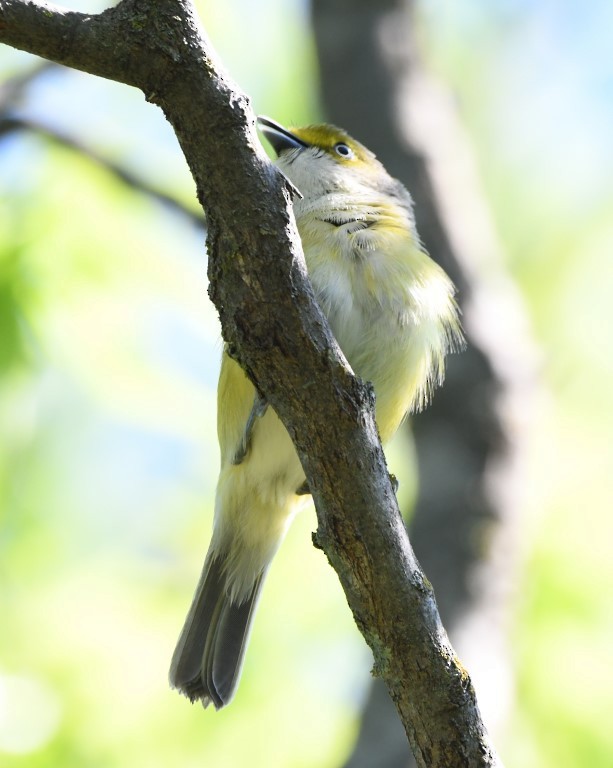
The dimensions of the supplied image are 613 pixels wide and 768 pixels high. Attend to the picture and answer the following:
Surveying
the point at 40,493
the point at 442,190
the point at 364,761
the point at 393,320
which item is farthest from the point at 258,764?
the point at 442,190

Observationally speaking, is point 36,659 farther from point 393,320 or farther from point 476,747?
point 476,747

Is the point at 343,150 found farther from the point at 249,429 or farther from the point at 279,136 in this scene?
the point at 249,429

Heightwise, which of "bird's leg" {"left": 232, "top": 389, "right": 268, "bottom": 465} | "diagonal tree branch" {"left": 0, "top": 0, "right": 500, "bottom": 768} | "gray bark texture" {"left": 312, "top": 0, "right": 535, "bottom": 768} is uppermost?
"gray bark texture" {"left": 312, "top": 0, "right": 535, "bottom": 768}

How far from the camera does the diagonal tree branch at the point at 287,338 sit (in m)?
2.64

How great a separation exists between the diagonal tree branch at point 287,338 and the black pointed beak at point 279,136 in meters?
3.36

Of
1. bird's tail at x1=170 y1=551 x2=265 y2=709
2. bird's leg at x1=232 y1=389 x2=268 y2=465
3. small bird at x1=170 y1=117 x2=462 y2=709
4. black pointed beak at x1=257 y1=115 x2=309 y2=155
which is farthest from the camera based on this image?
black pointed beak at x1=257 y1=115 x2=309 y2=155

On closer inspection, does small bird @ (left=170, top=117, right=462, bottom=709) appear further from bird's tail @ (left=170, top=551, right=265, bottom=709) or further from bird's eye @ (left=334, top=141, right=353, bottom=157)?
bird's eye @ (left=334, top=141, right=353, bottom=157)

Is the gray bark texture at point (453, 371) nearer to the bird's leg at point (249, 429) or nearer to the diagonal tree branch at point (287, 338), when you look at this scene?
the bird's leg at point (249, 429)

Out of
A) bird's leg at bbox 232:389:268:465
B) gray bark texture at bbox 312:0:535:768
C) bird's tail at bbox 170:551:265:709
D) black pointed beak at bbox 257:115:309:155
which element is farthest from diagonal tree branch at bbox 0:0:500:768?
black pointed beak at bbox 257:115:309:155

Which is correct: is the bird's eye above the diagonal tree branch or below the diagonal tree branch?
above

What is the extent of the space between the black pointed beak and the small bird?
483 millimetres

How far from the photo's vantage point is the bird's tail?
4.87m

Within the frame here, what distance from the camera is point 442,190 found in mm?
6766

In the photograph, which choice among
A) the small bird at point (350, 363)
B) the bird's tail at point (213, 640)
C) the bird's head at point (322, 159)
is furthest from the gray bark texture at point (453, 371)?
the small bird at point (350, 363)
